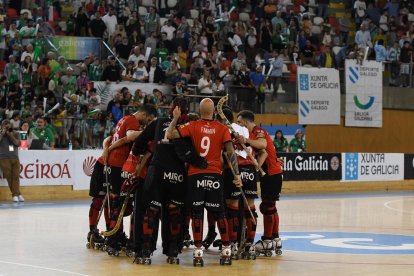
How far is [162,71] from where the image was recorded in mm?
30812

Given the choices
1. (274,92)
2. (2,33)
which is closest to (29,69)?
(2,33)

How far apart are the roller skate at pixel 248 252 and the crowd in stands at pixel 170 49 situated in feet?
41.5

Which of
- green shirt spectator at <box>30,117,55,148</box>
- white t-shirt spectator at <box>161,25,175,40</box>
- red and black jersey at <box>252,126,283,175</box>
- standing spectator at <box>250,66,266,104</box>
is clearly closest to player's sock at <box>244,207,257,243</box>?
red and black jersey at <box>252,126,283,175</box>

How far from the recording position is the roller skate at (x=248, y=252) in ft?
46.2

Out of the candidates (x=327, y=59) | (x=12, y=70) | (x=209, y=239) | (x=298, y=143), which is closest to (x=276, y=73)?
(x=327, y=59)

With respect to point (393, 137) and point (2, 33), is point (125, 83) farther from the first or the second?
point (393, 137)

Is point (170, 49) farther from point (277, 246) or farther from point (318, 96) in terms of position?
point (277, 246)

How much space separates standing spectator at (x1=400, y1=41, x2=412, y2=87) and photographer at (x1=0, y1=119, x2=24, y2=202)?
18969 mm

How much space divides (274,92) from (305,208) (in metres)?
10.3

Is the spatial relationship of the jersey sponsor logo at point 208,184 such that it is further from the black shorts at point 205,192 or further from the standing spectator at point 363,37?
the standing spectator at point 363,37

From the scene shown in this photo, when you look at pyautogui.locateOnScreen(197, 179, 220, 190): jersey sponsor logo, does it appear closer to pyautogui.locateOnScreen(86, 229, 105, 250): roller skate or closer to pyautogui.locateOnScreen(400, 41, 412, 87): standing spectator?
pyautogui.locateOnScreen(86, 229, 105, 250): roller skate

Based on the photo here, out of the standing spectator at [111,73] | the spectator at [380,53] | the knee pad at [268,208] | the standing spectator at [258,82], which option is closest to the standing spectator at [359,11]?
the spectator at [380,53]

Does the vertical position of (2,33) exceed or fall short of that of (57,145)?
it exceeds it

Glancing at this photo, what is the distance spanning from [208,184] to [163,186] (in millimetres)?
686
